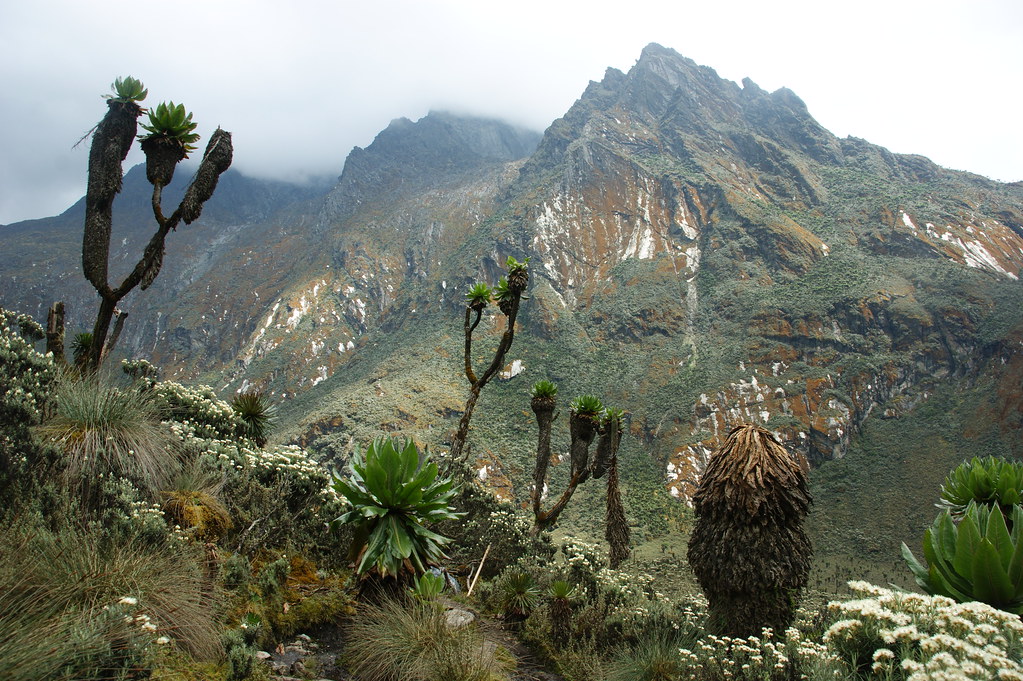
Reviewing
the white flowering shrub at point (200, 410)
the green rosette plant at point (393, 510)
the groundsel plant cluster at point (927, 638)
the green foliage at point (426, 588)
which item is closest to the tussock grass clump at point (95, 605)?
the green rosette plant at point (393, 510)

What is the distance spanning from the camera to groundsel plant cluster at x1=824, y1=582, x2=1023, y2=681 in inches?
115

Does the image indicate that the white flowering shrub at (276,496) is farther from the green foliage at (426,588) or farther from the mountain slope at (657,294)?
the mountain slope at (657,294)

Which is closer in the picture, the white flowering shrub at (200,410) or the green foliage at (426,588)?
the green foliage at (426,588)

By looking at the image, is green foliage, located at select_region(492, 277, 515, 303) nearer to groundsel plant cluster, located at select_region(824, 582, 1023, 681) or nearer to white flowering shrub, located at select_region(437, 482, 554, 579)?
white flowering shrub, located at select_region(437, 482, 554, 579)

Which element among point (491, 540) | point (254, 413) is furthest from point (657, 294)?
point (491, 540)

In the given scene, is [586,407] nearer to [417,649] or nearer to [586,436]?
[586,436]

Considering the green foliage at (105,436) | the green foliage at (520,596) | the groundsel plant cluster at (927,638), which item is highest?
the green foliage at (105,436)

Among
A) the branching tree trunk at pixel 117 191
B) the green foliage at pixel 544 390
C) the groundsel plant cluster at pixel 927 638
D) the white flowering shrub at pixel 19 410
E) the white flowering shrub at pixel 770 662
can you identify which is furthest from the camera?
the green foliage at pixel 544 390

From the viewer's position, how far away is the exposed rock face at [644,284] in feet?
268

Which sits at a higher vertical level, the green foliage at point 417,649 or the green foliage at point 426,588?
the green foliage at point 426,588

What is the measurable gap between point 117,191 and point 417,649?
9.42m

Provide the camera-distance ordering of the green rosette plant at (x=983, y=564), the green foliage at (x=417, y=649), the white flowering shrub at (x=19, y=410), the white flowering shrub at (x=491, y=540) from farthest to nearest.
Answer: the white flowering shrub at (x=491, y=540) → the green foliage at (x=417, y=649) → the white flowering shrub at (x=19, y=410) → the green rosette plant at (x=983, y=564)

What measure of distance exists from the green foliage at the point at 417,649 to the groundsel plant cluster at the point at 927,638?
110 inches

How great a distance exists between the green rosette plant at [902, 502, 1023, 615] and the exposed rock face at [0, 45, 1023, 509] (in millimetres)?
Result: 66804
